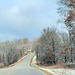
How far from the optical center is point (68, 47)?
70750 mm

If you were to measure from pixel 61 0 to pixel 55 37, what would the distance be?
54097 mm

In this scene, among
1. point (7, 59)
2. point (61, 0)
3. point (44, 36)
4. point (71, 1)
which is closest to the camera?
point (71, 1)

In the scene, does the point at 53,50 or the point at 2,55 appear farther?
the point at 2,55

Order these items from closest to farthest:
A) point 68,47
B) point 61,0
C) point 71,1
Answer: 1. point 71,1
2. point 61,0
3. point 68,47

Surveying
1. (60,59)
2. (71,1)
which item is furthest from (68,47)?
(71,1)

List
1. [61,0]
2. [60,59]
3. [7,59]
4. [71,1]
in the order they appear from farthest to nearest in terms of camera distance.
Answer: [7,59] → [60,59] → [61,0] → [71,1]

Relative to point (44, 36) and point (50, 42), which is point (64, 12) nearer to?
point (50, 42)

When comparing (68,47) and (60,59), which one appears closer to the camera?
(68,47)

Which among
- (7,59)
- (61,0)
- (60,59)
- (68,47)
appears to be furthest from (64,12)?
(7,59)

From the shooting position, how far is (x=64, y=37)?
325 feet

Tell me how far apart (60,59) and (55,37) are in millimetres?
8055

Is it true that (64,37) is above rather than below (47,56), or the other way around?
above

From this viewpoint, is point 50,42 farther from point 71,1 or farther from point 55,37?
point 71,1

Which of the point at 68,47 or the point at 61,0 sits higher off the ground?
the point at 61,0
